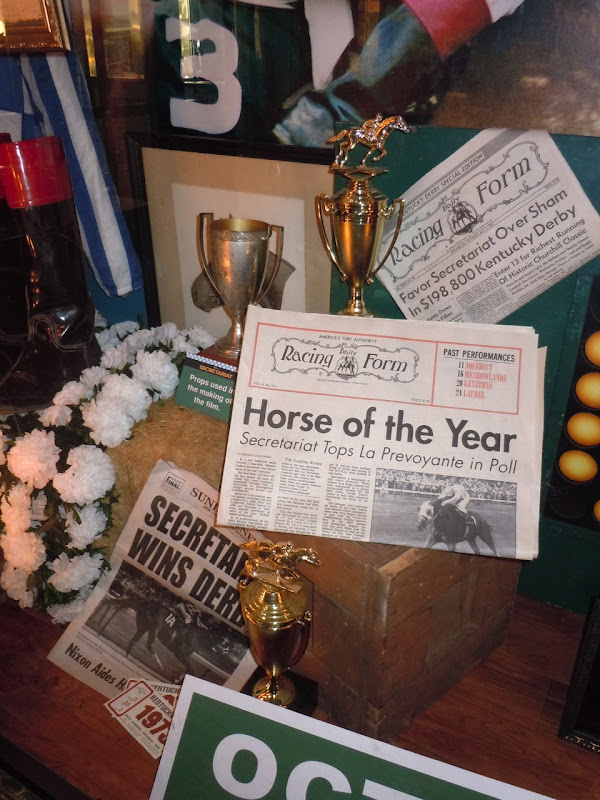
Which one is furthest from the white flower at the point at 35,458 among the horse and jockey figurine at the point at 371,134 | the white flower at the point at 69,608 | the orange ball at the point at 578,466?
the orange ball at the point at 578,466

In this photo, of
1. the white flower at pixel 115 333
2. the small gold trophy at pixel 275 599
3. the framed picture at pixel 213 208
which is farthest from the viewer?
the white flower at pixel 115 333

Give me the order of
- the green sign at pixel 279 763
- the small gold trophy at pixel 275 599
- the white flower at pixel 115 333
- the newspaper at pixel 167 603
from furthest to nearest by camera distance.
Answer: the white flower at pixel 115 333 → the newspaper at pixel 167 603 → the small gold trophy at pixel 275 599 → the green sign at pixel 279 763

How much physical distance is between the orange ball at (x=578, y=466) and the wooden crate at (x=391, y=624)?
0.59ft

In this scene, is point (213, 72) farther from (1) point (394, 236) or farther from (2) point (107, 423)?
(2) point (107, 423)

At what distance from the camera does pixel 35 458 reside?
111 centimetres

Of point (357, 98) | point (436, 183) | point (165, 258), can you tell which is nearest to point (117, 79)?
point (165, 258)

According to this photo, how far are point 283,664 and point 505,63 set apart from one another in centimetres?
90

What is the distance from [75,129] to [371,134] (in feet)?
2.23

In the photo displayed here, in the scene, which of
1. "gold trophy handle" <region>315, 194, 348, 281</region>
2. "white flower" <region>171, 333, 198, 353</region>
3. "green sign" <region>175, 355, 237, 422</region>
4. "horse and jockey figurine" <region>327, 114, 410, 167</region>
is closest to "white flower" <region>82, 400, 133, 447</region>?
"green sign" <region>175, 355, 237, 422</region>

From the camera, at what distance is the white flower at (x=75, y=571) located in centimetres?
112

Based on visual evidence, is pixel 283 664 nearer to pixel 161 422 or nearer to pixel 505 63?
pixel 161 422

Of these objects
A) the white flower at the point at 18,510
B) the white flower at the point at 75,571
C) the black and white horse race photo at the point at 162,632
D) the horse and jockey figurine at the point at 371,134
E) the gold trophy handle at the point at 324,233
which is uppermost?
the horse and jockey figurine at the point at 371,134

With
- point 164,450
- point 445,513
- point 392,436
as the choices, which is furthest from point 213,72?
point 445,513

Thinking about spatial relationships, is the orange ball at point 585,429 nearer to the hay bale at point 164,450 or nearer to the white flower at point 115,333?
the hay bale at point 164,450
